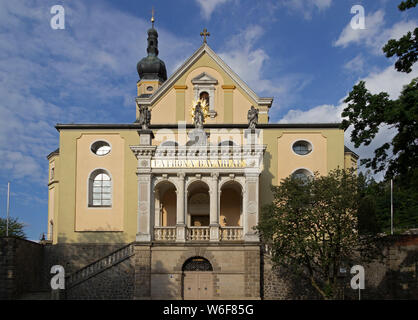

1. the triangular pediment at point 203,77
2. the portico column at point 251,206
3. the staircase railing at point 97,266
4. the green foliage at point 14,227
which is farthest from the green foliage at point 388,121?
the green foliage at point 14,227

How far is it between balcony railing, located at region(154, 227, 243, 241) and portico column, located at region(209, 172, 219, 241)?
0.40m

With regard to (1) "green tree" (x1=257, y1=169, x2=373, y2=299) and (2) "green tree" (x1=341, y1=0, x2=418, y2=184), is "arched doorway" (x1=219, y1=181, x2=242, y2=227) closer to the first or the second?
(1) "green tree" (x1=257, y1=169, x2=373, y2=299)

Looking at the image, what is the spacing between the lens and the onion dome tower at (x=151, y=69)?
65062 mm

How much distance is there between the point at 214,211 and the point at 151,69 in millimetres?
38752

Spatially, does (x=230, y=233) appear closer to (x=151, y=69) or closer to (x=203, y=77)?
(x=203, y=77)

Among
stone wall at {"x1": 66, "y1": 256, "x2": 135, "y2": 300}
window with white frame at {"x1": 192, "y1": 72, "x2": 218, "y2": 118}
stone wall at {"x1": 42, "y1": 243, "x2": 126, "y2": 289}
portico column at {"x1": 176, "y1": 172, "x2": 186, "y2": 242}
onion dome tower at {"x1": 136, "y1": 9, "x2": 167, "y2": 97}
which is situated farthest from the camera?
onion dome tower at {"x1": 136, "y1": 9, "x2": 167, "y2": 97}

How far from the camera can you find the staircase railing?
29391 mm

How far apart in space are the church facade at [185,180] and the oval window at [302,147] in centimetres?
8

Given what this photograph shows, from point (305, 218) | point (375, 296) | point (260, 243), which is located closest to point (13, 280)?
point (260, 243)

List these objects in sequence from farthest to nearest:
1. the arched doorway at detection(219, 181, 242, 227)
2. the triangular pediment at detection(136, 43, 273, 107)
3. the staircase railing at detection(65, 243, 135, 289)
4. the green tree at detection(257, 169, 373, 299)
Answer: the triangular pediment at detection(136, 43, 273, 107) < the arched doorway at detection(219, 181, 242, 227) < the staircase railing at detection(65, 243, 135, 289) < the green tree at detection(257, 169, 373, 299)

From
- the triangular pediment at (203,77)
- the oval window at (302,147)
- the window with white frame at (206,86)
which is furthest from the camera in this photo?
the triangular pediment at (203,77)

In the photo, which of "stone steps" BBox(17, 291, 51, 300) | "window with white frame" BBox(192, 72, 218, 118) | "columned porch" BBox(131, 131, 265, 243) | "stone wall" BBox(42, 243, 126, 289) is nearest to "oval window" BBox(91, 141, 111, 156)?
"stone wall" BBox(42, 243, 126, 289)

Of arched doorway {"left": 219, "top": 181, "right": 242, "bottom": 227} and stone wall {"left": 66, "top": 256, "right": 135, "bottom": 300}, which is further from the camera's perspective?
arched doorway {"left": 219, "top": 181, "right": 242, "bottom": 227}

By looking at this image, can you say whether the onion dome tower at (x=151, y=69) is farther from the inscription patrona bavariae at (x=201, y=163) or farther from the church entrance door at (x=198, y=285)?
the church entrance door at (x=198, y=285)
